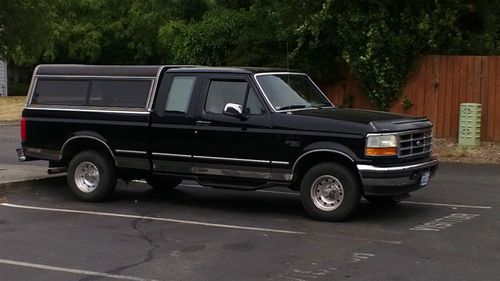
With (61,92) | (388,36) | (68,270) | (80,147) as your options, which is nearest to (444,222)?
(68,270)

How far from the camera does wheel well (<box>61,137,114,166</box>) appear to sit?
10008 millimetres

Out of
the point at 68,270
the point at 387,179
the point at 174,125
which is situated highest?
the point at 174,125

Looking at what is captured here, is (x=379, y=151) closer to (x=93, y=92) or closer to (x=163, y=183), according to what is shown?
(x=163, y=183)

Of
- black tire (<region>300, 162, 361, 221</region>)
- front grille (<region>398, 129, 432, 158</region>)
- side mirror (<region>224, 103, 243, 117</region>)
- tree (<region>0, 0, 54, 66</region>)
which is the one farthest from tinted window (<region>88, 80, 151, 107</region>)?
tree (<region>0, 0, 54, 66</region>)

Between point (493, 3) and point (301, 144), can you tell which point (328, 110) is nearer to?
point (301, 144)

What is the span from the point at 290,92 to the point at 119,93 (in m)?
2.58

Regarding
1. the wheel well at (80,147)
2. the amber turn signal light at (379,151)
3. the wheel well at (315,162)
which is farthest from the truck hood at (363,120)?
the wheel well at (80,147)

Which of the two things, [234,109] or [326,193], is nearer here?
[326,193]

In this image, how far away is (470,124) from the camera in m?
16.1

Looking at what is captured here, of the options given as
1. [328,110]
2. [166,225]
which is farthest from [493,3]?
[166,225]

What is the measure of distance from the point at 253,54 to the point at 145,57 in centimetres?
3047

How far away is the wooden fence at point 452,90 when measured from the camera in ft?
55.2

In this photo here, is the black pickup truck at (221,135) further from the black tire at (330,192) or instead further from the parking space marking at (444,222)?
the parking space marking at (444,222)

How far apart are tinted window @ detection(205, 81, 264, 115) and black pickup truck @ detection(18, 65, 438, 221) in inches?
0.6
